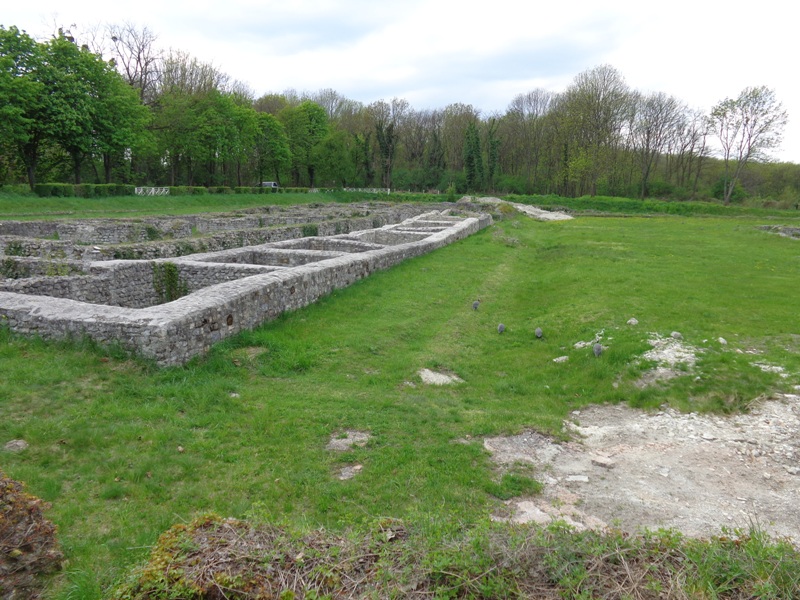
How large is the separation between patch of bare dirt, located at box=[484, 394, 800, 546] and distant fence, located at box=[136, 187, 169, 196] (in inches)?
1403

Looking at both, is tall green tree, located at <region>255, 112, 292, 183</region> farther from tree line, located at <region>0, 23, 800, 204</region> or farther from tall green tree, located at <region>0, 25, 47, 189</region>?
tall green tree, located at <region>0, 25, 47, 189</region>

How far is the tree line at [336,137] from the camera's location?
1232 inches

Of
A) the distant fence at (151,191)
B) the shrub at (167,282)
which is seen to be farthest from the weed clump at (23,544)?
the distant fence at (151,191)

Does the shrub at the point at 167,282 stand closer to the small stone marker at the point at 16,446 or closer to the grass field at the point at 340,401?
the grass field at the point at 340,401

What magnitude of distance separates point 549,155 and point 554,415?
201ft

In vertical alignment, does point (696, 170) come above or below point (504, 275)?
above

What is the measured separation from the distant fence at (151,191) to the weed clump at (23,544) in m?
35.4

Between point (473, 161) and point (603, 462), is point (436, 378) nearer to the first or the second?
point (603, 462)

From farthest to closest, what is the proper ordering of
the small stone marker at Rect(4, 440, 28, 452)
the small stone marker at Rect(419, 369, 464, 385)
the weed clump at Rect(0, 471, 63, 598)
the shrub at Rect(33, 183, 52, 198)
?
the shrub at Rect(33, 183, 52, 198)
the small stone marker at Rect(419, 369, 464, 385)
the small stone marker at Rect(4, 440, 28, 452)
the weed clump at Rect(0, 471, 63, 598)

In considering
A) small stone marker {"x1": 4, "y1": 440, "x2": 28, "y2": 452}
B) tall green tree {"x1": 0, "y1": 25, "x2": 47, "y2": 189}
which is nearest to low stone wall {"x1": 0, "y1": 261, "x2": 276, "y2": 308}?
small stone marker {"x1": 4, "y1": 440, "x2": 28, "y2": 452}

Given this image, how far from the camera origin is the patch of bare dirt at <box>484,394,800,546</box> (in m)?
3.94

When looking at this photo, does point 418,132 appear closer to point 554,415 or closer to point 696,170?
point 696,170

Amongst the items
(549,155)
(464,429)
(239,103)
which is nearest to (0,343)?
(464,429)

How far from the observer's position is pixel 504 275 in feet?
51.2
